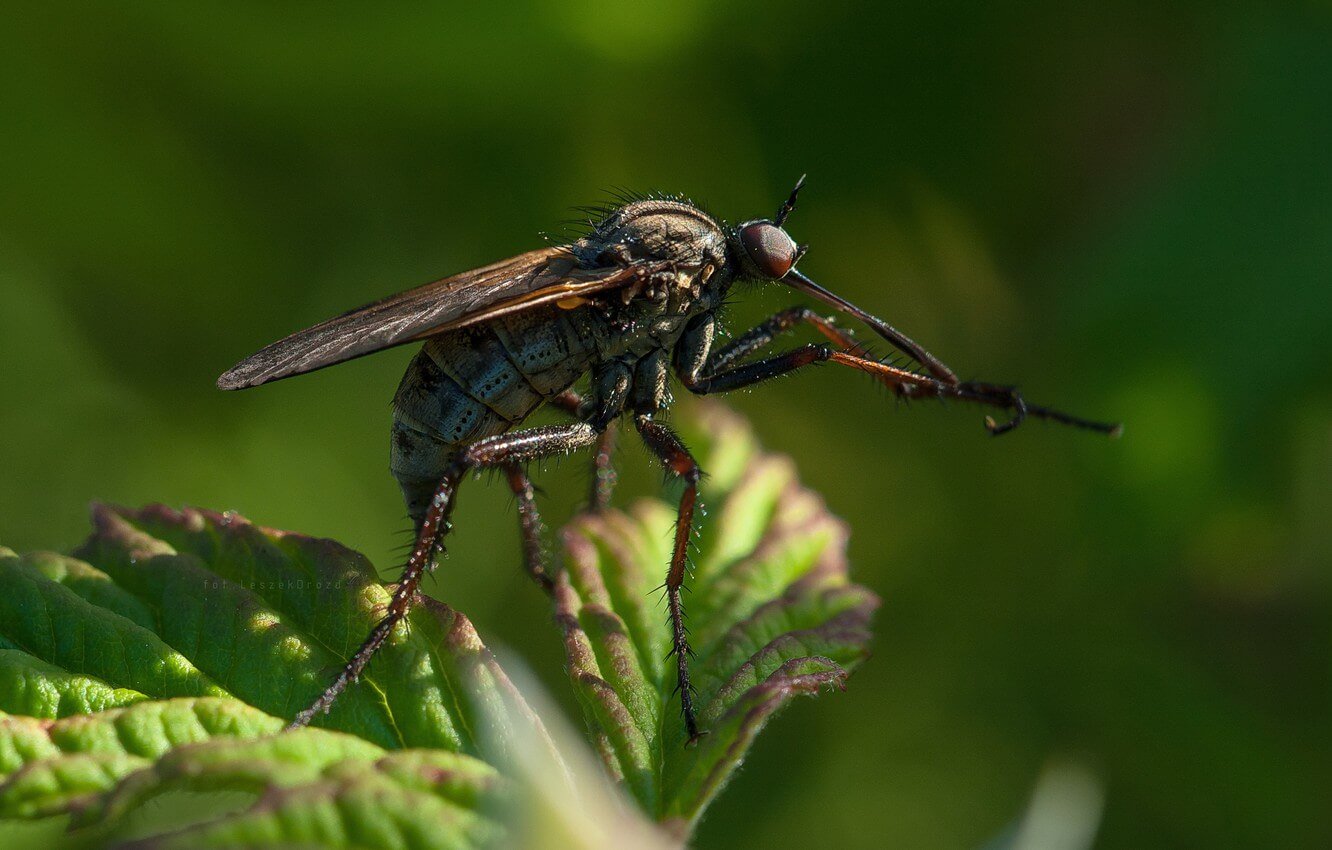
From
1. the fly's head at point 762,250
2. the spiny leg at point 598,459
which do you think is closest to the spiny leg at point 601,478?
the spiny leg at point 598,459

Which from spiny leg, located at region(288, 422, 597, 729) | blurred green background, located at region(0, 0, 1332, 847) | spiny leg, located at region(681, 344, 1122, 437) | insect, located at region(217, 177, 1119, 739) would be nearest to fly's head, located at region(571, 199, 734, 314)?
insect, located at region(217, 177, 1119, 739)

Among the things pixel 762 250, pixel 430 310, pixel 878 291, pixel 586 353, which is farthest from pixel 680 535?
pixel 878 291

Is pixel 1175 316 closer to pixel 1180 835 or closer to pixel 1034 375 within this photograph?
pixel 1034 375

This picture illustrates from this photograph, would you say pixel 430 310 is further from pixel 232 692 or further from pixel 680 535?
pixel 232 692

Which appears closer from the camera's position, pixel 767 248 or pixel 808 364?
pixel 808 364

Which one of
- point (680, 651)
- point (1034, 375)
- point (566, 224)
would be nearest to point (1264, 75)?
point (1034, 375)

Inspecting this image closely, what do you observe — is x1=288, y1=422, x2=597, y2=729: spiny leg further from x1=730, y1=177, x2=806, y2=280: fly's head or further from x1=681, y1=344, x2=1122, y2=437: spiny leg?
x1=730, y1=177, x2=806, y2=280: fly's head

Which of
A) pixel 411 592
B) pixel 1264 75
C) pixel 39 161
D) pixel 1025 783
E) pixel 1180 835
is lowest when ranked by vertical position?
pixel 1180 835
